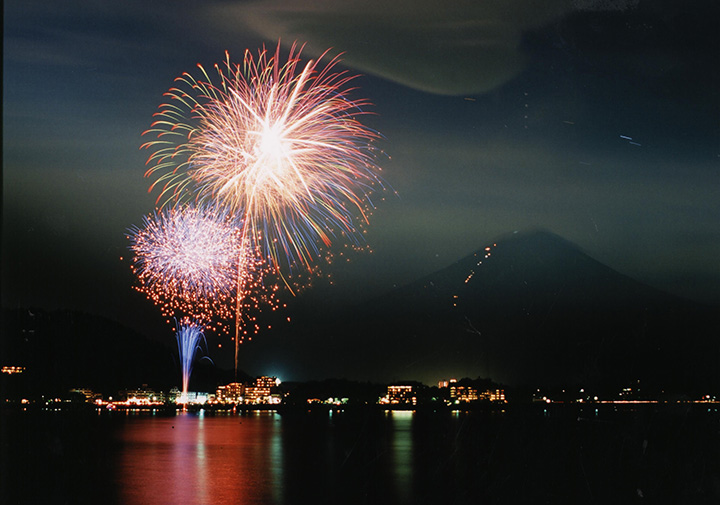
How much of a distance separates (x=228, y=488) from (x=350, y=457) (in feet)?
36.3

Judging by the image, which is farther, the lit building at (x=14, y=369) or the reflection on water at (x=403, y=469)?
the lit building at (x=14, y=369)

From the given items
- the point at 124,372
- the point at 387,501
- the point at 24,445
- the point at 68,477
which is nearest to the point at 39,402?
the point at 124,372

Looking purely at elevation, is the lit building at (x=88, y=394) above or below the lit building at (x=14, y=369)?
below

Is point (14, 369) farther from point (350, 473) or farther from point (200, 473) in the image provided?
point (350, 473)

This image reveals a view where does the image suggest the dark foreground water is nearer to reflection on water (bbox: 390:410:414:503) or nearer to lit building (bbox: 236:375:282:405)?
reflection on water (bbox: 390:410:414:503)

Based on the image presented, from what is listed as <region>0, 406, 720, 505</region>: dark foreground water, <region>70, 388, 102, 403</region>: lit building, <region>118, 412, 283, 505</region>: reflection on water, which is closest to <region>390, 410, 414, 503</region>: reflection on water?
<region>0, 406, 720, 505</region>: dark foreground water

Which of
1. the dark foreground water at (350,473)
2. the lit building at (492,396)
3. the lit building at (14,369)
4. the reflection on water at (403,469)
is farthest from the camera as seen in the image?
the lit building at (492,396)

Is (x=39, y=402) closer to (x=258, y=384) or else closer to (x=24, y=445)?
(x=258, y=384)

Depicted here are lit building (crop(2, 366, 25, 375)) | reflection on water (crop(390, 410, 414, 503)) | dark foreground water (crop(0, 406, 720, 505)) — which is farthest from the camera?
lit building (crop(2, 366, 25, 375))

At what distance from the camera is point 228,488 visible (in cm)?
1941

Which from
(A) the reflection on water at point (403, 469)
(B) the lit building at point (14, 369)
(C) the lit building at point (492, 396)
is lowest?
(C) the lit building at point (492, 396)

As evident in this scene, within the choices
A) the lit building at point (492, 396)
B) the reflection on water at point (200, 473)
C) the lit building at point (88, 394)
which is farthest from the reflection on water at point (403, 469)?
the lit building at point (492, 396)

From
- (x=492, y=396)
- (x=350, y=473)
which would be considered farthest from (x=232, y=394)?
(x=350, y=473)

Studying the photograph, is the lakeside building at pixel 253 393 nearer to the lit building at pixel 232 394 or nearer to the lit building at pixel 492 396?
the lit building at pixel 232 394
